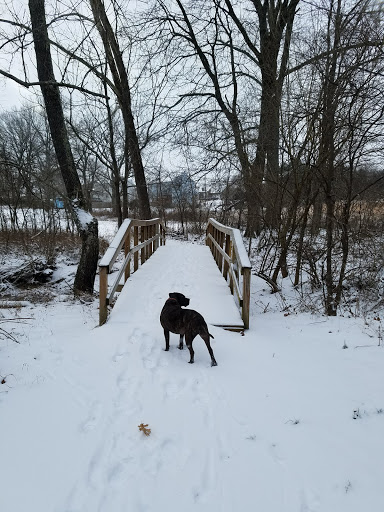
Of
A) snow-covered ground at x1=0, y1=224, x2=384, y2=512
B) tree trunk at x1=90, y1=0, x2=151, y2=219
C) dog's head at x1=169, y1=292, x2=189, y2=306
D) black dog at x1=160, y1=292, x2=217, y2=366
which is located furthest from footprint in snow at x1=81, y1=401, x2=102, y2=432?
tree trunk at x1=90, y1=0, x2=151, y2=219

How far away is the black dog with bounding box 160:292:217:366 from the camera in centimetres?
345

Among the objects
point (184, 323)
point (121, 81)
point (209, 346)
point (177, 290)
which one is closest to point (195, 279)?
point (177, 290)

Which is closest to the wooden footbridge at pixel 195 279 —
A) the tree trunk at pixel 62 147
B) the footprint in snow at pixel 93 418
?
the tree trunk at pixel 62 147

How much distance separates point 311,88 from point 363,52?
91cm

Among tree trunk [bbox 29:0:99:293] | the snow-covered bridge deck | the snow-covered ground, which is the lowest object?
the snow-covered ground

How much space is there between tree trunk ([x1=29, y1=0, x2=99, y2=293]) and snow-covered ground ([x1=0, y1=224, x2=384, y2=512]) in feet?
11.6

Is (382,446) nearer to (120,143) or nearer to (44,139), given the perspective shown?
(120,143)

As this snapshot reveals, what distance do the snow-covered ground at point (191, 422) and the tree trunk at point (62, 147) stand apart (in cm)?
353

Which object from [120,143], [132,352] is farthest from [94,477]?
[120,143]

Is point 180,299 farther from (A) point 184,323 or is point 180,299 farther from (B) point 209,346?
(B) point 209,346

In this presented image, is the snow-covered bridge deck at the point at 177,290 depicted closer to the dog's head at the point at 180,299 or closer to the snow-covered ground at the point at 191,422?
the snow-covered ground at the point at 191,422

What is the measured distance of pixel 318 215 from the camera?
7320 millimetres

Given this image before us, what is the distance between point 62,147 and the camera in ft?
24.5

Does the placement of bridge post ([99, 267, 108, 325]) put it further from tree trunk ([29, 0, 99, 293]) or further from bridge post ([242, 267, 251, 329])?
tree trunk ([29, 0, 99, 293])
